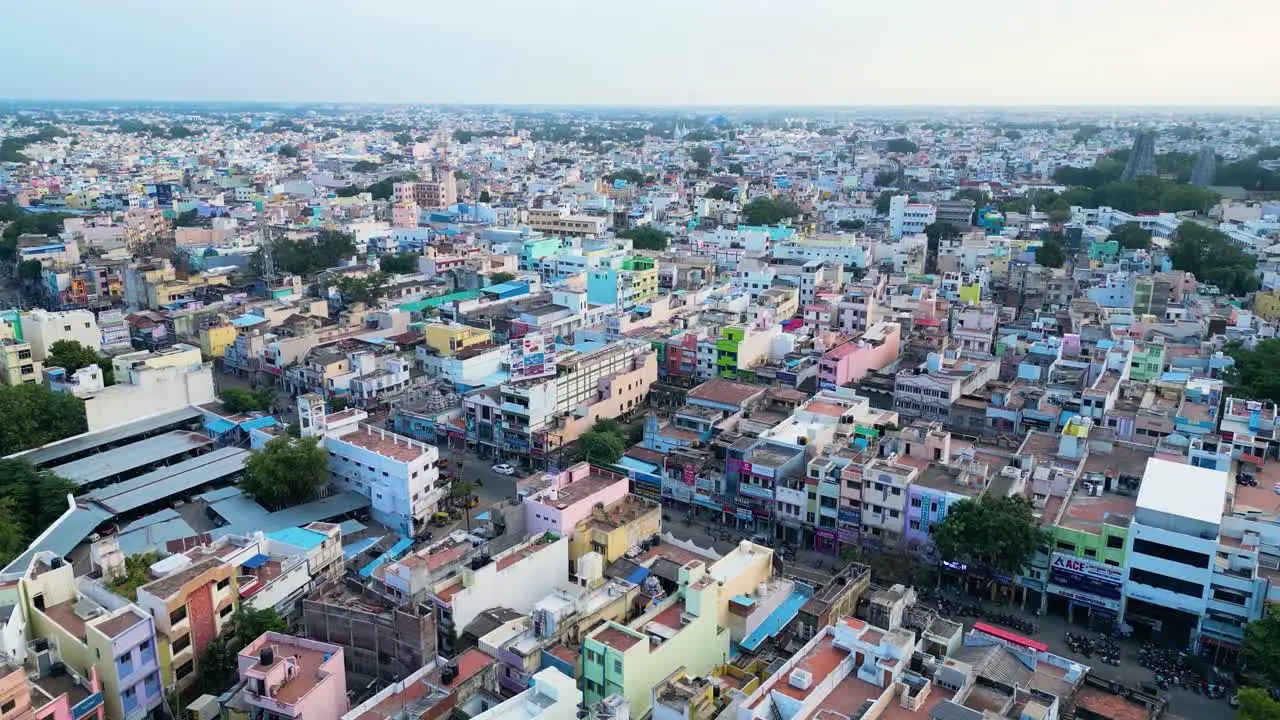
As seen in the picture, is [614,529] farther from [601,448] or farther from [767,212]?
[767,212]

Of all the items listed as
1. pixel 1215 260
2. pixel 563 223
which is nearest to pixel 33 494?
pixel 563 223

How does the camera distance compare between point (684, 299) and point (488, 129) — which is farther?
point (488, 129)

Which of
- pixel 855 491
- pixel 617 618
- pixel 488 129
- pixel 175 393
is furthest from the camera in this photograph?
pixel 488 129

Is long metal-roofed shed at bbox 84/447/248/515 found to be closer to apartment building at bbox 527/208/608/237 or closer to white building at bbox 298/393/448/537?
white building at bbox 298/393/448/537

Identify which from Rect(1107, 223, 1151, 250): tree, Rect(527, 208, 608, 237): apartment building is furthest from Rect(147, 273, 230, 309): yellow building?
Rect(1107, 223, 1151, 250): tree

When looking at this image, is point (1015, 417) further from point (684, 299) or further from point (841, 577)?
point (684, 299)

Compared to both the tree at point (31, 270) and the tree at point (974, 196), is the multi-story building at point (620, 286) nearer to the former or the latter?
the tree at point (31, 270)

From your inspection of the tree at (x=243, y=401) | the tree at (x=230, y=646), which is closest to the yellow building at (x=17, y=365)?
the tree at (x=243, y=401)

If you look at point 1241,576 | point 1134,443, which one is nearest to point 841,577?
point 1241,576
